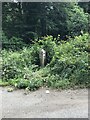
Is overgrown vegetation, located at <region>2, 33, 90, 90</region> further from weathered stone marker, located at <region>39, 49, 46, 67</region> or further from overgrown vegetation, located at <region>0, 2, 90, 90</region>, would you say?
weathered stone marker, located at <region>39, 49, 46, 67</region>

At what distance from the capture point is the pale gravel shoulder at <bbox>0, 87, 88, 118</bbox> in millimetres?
4238

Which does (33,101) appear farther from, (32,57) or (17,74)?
(32,57)

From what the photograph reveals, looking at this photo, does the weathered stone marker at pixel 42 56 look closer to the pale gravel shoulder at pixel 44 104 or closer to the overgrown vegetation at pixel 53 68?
the overgrown vegetation at pixel 53 68

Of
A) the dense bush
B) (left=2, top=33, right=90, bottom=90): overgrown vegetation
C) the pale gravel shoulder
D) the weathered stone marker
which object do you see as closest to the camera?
the pale gravel shoulder

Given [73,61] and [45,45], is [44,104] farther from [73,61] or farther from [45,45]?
[45,45]

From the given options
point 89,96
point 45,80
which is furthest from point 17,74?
point 89,96

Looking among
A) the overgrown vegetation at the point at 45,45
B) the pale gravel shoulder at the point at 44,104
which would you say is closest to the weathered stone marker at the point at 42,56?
the overgrown vegetation at the point at 45,45

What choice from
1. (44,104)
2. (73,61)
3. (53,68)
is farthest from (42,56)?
(44,104)

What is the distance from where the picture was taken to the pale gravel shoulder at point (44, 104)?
4.24m

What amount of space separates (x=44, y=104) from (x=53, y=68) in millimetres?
1690

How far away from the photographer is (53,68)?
20.5 ft

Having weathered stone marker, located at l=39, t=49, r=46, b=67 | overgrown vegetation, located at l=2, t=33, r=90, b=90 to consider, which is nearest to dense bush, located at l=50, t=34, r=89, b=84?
overgrown vegetation, located at l=2, t=33, r=90, b=90

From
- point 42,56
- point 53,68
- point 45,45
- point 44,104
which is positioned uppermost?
point 45,45

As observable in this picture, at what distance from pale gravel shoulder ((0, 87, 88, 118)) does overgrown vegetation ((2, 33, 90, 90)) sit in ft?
0.98
